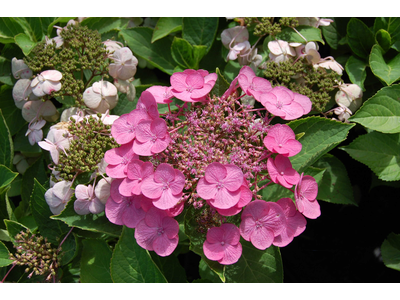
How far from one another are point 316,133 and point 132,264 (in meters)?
0.76

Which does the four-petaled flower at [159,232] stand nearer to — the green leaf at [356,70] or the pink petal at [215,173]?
the pink petal at [215,173]

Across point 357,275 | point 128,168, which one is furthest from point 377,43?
point 128,168

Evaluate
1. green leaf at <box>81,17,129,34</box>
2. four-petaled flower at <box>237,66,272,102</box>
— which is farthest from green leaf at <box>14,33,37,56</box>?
four-petaled flower at <box>237,66,272,102</box>

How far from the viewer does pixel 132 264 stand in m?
1.14

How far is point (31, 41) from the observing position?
1.44 m

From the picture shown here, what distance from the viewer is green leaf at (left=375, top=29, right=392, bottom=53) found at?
138 cm

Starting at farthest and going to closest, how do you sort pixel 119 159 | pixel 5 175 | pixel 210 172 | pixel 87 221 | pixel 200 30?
pixel 200 30, pixel 5 175, pixel 87 221, pixel 119 159, pixel 210 172

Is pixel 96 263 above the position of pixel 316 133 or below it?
below

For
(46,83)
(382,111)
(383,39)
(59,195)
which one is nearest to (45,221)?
(59,195)

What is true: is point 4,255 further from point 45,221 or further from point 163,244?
point 163,244

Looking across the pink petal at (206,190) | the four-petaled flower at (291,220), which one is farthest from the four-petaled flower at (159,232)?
the four-petaled flower at (291,220)

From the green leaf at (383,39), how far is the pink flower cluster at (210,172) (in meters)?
0.62

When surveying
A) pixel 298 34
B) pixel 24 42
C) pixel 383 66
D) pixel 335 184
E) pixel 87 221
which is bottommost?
pixel 335 184

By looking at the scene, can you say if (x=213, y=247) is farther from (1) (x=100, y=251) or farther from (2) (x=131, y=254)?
(1) (x=100, y=251)
